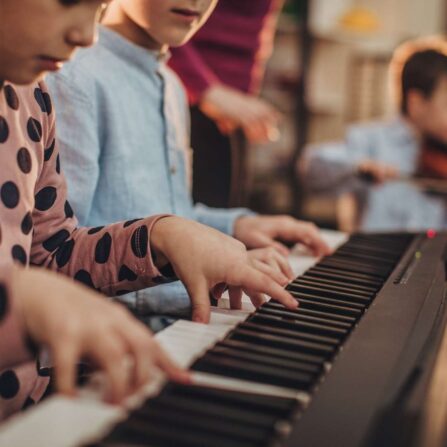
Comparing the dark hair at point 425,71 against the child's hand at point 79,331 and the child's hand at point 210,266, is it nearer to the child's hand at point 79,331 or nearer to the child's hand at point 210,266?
the child's hand at point 210,266

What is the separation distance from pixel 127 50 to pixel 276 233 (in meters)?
0.40

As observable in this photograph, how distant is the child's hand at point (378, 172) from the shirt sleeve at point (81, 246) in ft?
5.33

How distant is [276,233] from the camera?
129cm

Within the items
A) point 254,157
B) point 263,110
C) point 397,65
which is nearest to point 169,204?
point 263,110

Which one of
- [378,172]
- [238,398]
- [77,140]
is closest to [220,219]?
[77,140]

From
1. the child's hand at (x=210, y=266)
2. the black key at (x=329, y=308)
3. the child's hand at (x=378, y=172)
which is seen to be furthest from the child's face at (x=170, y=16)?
the child's hand at (x=378, y=172)

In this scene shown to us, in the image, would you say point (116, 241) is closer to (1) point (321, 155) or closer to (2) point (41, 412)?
(2) point (41, 412)

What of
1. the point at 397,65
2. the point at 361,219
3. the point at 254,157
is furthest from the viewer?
the point at 254,157

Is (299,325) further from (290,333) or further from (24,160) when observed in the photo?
(24,160)

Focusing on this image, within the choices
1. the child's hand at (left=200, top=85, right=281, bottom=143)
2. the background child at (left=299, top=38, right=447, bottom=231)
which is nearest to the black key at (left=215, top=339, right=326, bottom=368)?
the child's hand at (left=200, top=85, right=281, bottom=143)

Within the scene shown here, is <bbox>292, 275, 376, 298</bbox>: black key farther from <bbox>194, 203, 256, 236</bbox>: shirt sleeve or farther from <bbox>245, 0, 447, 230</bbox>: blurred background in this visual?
<bbox>245, 0, 447, 230</bbox>: blurred background

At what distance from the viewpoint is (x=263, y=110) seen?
166 cm

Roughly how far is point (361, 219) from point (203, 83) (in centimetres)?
121

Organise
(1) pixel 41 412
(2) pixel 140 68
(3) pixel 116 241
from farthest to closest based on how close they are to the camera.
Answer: (2) pixel 140 68, (3) pixel 116 241, (1) pixel 41 412
